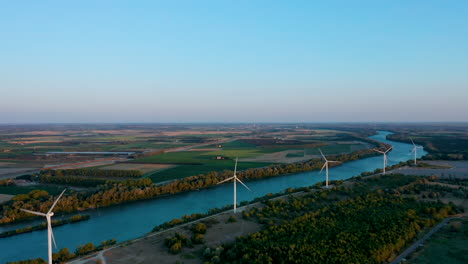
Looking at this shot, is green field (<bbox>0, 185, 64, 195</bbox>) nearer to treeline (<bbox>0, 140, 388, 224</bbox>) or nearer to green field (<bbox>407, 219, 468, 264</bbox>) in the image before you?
treeline (<bbox>0, 140, 388, 224</bbox>)

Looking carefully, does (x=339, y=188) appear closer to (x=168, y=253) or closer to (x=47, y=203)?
(x=168, y=253)

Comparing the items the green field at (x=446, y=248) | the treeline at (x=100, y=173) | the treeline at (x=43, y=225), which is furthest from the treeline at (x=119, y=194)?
the green field at (x=446, y=248)

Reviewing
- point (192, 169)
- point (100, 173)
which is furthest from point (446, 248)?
point (100, 173)

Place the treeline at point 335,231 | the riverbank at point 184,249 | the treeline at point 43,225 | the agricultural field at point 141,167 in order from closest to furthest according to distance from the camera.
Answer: the treeline at point 335,231 → the riverbank at point 184,249 → the treeline at point 43,225 → the agricultural field at point 141,167

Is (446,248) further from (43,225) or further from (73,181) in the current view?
(73,181)

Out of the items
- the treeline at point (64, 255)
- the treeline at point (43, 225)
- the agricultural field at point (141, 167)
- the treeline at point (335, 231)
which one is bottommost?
the treeline at point (43, 225)

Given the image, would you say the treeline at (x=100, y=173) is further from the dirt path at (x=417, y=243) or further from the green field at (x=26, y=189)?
the dirt path at (x=417, y=243)

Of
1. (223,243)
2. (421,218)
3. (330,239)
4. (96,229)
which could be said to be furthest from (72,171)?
(421,218)

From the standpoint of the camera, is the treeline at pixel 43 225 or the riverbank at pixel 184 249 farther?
the treeline at pixel 43 225
